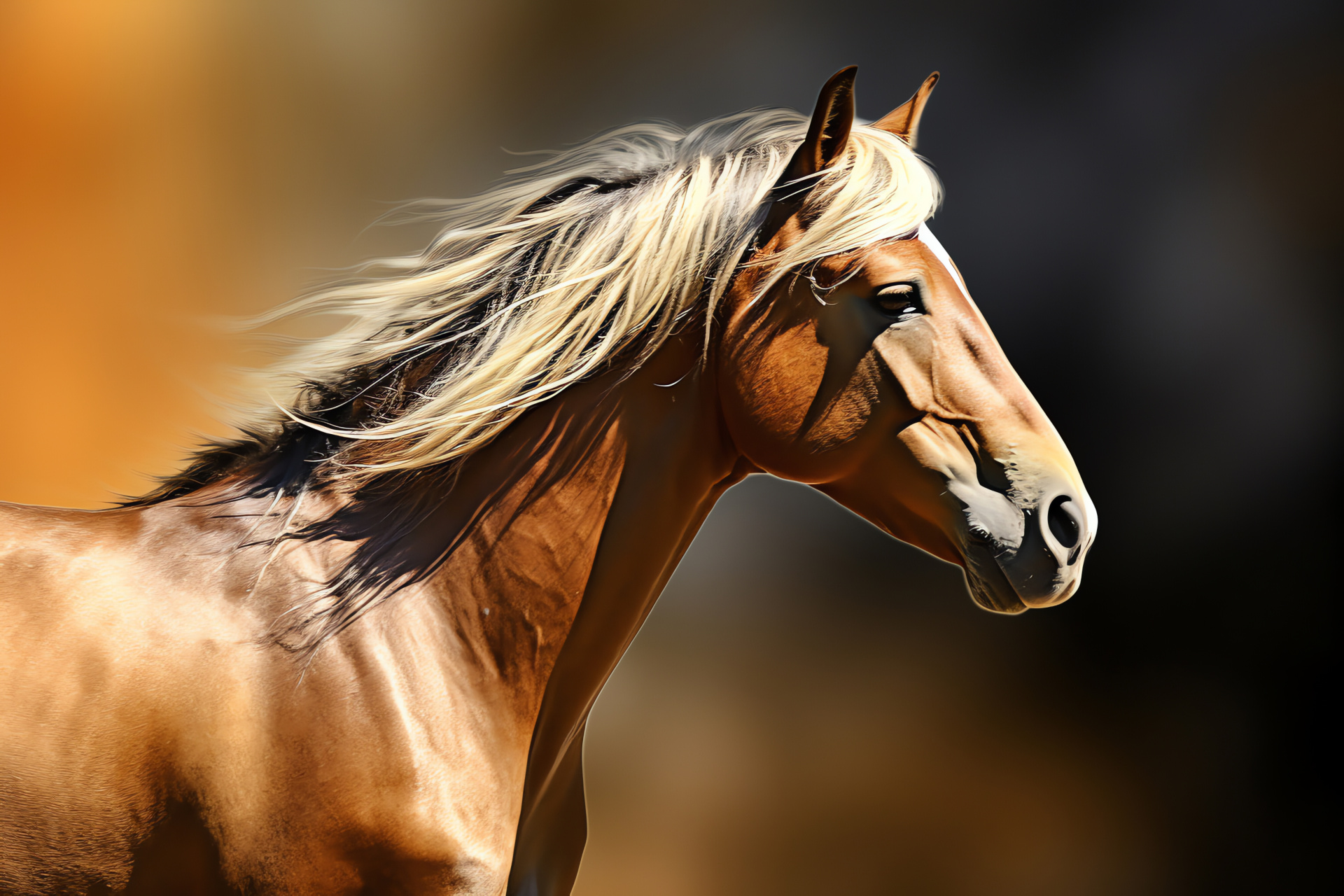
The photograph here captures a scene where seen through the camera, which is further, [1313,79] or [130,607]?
[1313,79]

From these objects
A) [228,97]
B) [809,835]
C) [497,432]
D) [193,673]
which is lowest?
[809,835]

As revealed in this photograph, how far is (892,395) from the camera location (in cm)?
80

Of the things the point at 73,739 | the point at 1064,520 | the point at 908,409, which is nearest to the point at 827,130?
the point at 908,409

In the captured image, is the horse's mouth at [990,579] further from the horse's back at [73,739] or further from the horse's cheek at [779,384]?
the horse's back at [73,739]

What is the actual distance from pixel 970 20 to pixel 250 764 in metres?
2.21

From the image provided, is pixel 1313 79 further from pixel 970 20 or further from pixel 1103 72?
pixel 970 20

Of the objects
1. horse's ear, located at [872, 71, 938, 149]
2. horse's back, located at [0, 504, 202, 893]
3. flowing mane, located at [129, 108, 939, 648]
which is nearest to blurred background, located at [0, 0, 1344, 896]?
horse's ear, located at [872, 71, 938, 149]

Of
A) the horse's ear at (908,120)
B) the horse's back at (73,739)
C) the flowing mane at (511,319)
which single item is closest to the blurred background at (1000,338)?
the horse's ear at (908,120)

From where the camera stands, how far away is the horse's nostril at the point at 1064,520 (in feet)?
2.45

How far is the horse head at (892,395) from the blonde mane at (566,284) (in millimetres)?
26

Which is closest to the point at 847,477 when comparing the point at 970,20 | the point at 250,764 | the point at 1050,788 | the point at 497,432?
the point at 497,432

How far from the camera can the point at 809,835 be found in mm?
1897

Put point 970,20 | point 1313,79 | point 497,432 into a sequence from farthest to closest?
point 970,20
point 1313,79
point 497,432

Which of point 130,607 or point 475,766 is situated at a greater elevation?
point 130,607
